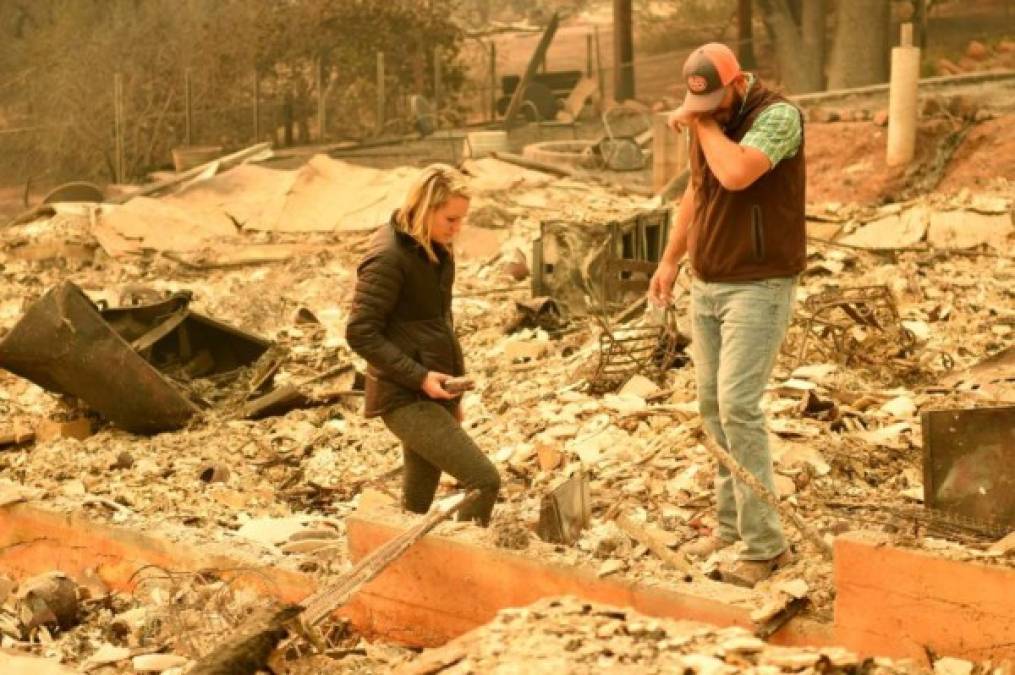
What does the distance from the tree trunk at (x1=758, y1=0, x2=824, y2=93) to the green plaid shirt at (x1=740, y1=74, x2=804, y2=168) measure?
1915 cm

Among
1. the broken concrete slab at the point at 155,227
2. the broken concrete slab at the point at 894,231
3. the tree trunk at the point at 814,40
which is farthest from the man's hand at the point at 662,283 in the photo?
the tree trunk at the point at 814,40

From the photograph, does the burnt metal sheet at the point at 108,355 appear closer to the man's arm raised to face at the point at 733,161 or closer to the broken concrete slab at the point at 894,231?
the man's arm raised to face at the point at 733,161

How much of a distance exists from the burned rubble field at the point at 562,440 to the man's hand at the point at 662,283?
0.98 meters

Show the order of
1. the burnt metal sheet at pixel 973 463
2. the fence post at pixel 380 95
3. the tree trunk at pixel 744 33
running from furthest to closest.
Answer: the tree trunk at pixel 744 33
the fence post at pixel 380 95
the burnt metal sheet at pixel 973 463

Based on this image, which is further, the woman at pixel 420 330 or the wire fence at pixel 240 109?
the wire fence at pixel 240 109

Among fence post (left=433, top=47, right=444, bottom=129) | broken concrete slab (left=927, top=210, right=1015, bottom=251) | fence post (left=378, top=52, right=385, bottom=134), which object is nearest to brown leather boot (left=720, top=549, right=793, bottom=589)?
broken concrete slab (left=927, top=210, right=1015, bottom=251)

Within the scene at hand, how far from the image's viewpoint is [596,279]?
11.6m

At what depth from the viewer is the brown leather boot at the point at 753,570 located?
573 cm

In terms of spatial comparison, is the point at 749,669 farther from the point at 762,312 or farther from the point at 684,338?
the point at 684,338

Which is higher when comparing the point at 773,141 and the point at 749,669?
the point at 773,141

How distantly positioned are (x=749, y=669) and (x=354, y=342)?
2128 mm

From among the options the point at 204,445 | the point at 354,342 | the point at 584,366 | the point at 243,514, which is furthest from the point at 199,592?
the point at 584,366

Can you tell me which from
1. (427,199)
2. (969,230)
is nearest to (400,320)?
(427,199)

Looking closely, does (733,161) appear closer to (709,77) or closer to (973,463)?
(709,77)
